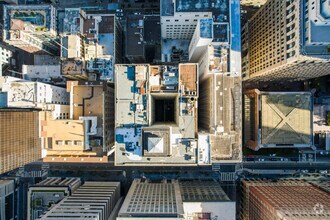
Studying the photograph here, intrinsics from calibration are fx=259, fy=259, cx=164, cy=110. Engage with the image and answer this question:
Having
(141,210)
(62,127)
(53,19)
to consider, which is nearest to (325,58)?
(141,210)

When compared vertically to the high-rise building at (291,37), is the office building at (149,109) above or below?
below

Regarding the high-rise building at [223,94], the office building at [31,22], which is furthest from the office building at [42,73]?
the high-rise building at [223,94]

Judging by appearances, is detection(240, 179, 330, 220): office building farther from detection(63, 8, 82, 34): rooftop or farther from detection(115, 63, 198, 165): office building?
detection(63, 8, 82, 34): rooftop

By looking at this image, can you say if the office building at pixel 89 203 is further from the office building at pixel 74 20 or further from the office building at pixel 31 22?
the office building at pixel 74 20

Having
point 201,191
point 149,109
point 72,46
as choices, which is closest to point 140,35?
point 72,46

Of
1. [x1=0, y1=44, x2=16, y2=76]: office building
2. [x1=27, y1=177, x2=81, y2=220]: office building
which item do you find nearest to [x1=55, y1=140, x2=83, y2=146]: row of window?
[x1=27, y1=177, x2=81, y2=220]: office building

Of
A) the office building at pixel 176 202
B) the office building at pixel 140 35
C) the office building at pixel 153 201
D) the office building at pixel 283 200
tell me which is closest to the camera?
the office building at pixel 283 200
